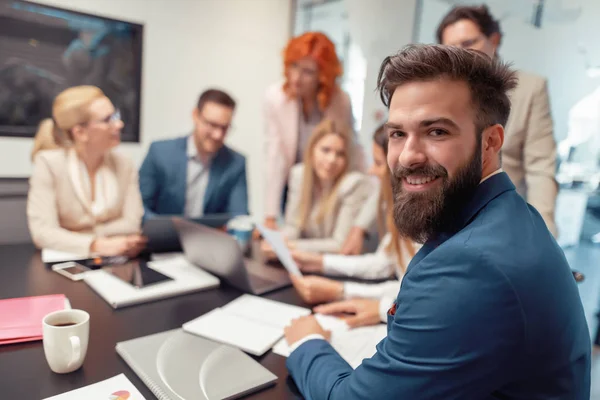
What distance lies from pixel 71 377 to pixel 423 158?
77 cm

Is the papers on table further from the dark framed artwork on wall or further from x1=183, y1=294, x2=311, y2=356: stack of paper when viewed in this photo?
the dark framed artwork on wall

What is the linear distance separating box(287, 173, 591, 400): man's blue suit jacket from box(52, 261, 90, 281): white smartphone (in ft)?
3.10

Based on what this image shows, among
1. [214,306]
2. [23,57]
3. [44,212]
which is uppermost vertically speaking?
[23,57]

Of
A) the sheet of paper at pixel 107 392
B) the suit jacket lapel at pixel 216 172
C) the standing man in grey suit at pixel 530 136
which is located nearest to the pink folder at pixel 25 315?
the sheet of paper at pixel 107 392

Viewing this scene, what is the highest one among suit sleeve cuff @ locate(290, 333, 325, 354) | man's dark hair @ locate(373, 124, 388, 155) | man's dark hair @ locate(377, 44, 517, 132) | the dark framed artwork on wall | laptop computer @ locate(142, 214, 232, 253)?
the dark framed artwork on wall

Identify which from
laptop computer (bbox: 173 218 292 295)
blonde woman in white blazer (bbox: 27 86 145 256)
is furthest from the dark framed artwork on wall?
laptop computer (bbox: 173 218 292 295)

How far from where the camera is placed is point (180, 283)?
4.28 feet

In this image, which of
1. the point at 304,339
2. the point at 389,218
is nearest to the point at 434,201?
the point at 304,339

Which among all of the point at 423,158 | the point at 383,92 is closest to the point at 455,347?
the point at 423,158

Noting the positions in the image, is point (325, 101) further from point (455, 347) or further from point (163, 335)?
point (455, 347)

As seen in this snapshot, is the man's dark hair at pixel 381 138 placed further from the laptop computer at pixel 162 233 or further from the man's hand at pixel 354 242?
the laptop computer at pixel 162 233

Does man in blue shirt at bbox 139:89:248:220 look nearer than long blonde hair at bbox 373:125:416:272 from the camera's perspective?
No

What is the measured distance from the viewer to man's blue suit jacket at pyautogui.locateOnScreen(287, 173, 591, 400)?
63cm

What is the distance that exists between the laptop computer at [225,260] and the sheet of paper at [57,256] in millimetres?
360
